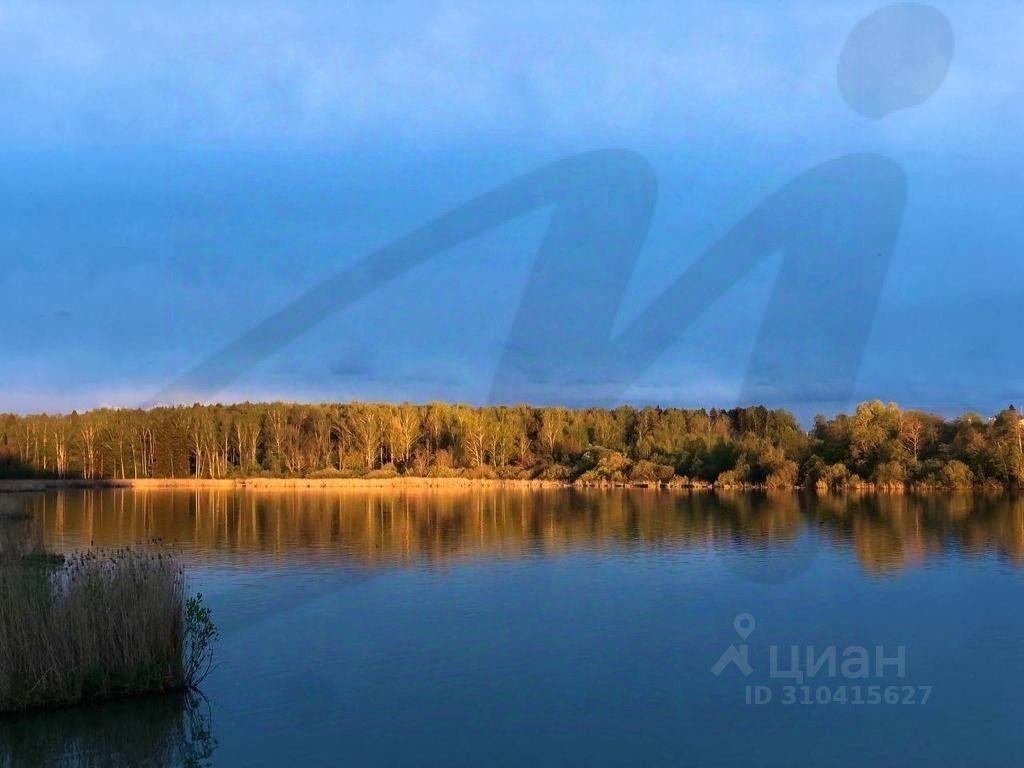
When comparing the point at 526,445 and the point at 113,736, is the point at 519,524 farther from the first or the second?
the point at 526,445

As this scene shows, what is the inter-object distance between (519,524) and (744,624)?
848 inches

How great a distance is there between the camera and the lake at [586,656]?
11.2m

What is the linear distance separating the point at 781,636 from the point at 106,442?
8211 centimetres

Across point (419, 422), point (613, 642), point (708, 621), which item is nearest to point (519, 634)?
point (613, 642)

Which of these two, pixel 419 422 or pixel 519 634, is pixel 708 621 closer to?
pixel 519 634

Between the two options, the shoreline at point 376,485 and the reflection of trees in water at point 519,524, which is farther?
the shoreline at point 376,485

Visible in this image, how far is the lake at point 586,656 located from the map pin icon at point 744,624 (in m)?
0.06

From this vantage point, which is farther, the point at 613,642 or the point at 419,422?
the point at 419,422

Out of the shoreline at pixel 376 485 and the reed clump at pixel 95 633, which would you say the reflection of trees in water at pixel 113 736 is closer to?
the reed clump at pixel 95 633

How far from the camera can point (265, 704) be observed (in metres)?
12.5

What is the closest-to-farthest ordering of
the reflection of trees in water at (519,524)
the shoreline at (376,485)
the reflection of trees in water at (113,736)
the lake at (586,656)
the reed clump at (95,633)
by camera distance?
the reflection of trees in water at (113,736), the lake at (586,656), the reed clump at (95,633), the reflection of trees in water at (519,524), the shoreline at (376,485)

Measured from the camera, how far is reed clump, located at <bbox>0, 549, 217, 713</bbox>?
11.3 metres

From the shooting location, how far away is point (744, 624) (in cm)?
1773

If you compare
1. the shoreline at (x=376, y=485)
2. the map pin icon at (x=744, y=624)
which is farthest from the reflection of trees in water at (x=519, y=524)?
the shoreline at (x=376, y=485)
